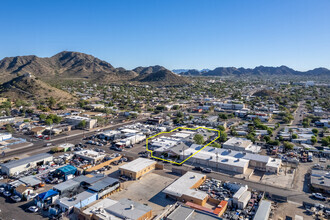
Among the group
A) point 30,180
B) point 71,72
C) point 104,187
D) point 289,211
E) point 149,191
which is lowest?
point 289,211

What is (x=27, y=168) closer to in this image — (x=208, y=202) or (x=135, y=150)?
(x=135, y=150)

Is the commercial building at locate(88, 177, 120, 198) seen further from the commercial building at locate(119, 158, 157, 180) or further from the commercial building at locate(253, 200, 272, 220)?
the commercial building at locate(253, 200, 272, 220)

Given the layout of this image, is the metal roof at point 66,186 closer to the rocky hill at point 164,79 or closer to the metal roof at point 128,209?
the metal roof at point 128,209

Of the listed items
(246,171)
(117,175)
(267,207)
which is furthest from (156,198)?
(246,171)

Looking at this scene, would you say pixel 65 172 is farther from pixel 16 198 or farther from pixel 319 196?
pixel 319 196

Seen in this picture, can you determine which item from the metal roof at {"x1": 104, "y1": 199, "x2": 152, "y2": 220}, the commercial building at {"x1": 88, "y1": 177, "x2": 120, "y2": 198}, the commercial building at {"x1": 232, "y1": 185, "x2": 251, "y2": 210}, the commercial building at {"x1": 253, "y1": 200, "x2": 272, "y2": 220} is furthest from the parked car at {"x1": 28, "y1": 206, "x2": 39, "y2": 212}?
the commercial building at {"x1": 253, "y1": 200, "x2": 272, "y2": 220}

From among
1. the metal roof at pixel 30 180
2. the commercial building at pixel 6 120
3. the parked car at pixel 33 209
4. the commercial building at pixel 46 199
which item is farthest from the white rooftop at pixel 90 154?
the commercial building at pixel 6 120

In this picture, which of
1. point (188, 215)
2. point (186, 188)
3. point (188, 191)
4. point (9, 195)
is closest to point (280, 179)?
point (186, 188)
